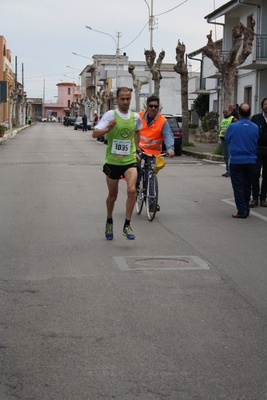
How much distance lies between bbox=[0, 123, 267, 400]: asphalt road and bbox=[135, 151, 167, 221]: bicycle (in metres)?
0.22

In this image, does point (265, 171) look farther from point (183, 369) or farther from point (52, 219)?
point (183, 369)

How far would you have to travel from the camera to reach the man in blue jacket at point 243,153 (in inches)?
462

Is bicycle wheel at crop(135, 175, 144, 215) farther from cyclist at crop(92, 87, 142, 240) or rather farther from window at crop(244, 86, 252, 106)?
window at crop(244, 86, 252, 106)

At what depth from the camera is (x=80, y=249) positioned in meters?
8.66

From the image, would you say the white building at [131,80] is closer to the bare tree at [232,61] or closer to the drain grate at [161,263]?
the bare tree at [232,61]

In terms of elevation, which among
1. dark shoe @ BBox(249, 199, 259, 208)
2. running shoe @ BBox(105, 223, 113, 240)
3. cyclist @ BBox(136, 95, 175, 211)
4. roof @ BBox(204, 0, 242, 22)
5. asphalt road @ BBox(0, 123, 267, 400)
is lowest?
asphalt road @ BBox(0, 123, 267, 400)

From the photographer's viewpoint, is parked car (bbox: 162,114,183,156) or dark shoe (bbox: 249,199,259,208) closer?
dark shoe (bbox: 249,199,259,208)

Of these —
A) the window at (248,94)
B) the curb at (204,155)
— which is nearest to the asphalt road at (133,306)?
the curb at (204,155)

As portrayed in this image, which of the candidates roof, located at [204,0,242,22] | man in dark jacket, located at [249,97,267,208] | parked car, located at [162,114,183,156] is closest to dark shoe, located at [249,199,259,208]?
man in dark jacket, located at [249,97,267,208]

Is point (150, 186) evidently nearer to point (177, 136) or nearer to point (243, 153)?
point (243, 153)

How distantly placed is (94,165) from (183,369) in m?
18.6

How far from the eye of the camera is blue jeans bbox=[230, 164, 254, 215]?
1162 centimetres

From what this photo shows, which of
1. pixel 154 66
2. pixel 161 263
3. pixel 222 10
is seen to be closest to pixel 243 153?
pixel 161 263

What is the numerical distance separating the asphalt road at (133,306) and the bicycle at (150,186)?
217 mm
